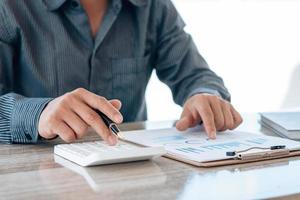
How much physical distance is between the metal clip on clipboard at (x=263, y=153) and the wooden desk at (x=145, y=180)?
19 mm

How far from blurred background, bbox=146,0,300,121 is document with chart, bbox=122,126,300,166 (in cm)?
129

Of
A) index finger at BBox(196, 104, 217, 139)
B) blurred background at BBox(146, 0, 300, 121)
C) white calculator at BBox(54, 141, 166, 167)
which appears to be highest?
white calculator at BBox(54, 141, 166, 167)

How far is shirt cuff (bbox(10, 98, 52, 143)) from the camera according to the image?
2.91 feet

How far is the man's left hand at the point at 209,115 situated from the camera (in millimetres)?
944

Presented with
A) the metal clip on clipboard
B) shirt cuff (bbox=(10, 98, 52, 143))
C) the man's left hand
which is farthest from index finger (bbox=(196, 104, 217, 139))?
shirt cuff (bbox=(10, 98, 52, 143))

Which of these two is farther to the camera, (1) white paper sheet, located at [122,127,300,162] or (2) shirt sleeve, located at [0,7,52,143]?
(2) shirt sleeve, located at [0,7,52,143]

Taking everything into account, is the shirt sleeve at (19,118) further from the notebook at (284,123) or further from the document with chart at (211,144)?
the notebook at (284,123)

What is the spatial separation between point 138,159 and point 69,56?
0.53 m

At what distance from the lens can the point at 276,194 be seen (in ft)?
1.87

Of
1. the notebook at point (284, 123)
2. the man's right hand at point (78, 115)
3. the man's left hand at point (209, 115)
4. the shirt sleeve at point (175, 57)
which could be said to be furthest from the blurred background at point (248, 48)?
the man's right hand at point (78, 115)

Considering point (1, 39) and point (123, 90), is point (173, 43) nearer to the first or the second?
point (123, 90)

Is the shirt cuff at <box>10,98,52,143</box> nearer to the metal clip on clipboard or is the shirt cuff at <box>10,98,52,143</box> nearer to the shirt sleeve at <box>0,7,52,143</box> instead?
the shirt sleeve at <box>0,7,52,143</box>

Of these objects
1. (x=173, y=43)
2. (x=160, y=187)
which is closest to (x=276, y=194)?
(x=160, y=187)

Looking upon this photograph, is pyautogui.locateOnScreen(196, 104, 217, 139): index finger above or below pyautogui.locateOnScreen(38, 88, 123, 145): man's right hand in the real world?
below
